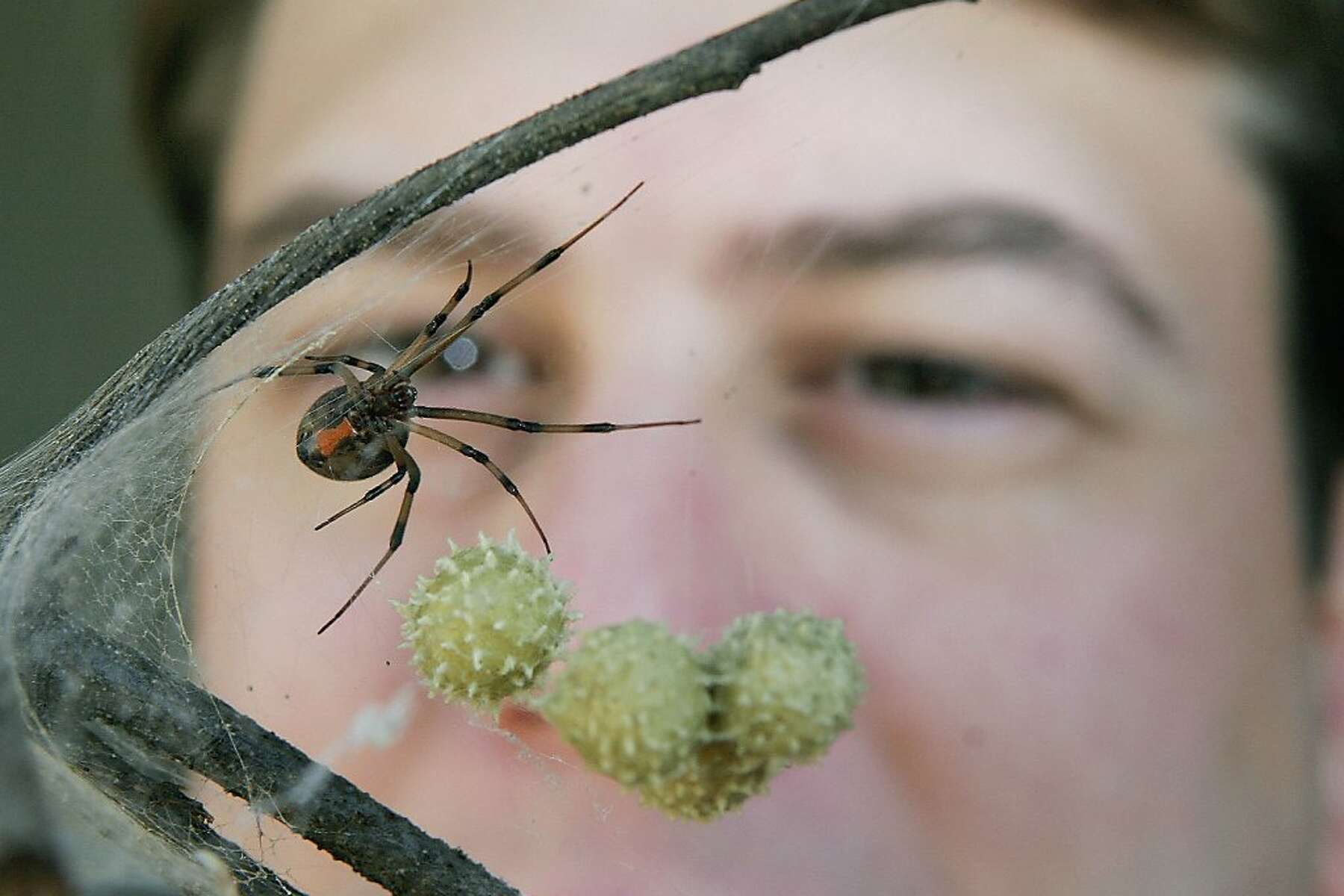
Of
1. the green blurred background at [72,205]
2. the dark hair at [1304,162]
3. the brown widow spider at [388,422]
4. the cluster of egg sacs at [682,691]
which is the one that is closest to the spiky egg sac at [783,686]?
the cluster of egg sacs at [682,691]

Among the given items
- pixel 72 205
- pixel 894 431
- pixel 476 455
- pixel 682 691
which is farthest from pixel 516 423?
pixel 72 205

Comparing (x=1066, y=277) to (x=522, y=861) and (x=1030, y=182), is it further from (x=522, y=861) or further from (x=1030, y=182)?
(x=522, y=861)

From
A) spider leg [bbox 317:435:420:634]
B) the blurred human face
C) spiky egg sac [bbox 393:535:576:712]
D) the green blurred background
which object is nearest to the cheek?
the blurred human face

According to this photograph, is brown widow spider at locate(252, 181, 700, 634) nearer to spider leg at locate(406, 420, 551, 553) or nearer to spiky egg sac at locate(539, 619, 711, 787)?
spider leg at locate(406, 420, 551, 553)

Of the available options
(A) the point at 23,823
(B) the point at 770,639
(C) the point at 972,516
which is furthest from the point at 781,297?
(A) the point at 23,823

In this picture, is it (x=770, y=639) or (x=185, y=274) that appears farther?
(x=185, y=274)

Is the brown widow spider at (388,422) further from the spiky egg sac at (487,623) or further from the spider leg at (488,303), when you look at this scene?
the spiky egg sac at (487,623)
